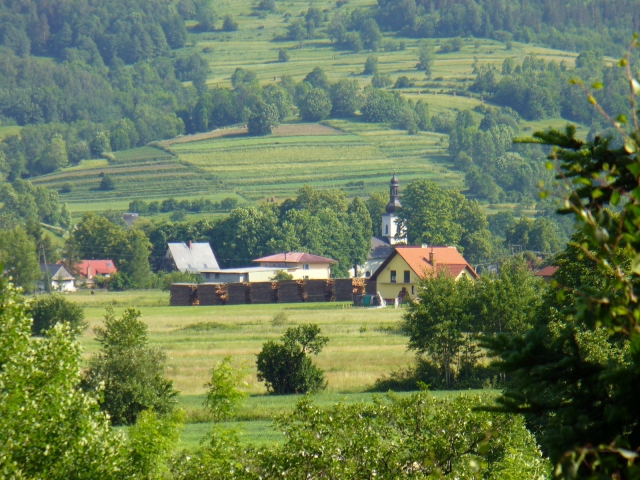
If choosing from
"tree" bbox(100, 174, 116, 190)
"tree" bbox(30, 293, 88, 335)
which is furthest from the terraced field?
"tree" bbox(30, 293, 88, 335)

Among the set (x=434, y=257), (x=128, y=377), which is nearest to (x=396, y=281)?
(x=434, y=257)

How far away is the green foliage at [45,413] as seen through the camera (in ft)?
46.5

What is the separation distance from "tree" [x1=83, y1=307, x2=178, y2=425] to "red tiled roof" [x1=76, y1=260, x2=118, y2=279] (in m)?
95.7

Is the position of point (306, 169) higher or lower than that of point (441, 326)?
higher

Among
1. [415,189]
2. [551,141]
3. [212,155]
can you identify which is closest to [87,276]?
[415,189]

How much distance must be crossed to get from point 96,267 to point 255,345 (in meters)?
80.5

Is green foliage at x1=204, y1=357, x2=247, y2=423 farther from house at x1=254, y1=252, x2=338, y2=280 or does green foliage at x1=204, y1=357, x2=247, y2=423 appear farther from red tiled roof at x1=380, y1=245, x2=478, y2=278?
house at x1=254, y1=252, x2=338, y2=280

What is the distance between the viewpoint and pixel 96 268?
404 ft

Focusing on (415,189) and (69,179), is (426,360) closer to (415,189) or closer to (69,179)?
(415,189)

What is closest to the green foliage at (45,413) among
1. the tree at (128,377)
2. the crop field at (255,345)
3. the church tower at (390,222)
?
the crop field at (255,345)

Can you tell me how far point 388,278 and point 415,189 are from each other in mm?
59189

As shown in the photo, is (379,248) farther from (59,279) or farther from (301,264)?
(59,279)

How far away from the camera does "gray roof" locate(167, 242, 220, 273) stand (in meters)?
124

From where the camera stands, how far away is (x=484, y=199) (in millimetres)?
185250
